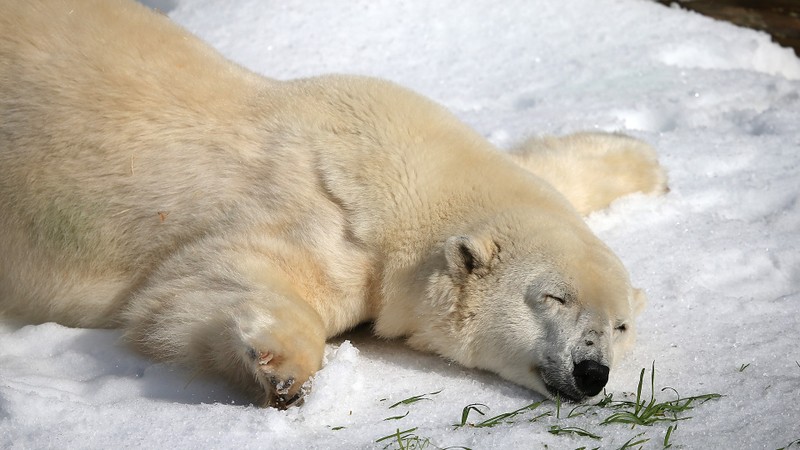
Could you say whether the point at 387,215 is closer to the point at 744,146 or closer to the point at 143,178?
the point at 143,178

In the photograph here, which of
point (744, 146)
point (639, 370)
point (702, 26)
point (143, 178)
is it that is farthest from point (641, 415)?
point (702, 26)

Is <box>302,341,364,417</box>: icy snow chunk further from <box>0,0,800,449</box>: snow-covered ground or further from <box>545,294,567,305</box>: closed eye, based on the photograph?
<box>545,294,567,305</box>: closed eye

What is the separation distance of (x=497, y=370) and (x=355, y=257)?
732 mm

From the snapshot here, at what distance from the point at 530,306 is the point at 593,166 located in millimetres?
1757

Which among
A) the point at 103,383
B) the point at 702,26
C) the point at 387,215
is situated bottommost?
the point at 103,383

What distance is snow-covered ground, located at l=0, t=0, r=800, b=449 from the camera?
3.28 meters

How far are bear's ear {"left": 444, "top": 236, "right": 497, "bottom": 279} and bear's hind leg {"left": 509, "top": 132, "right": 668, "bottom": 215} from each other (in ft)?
4.34

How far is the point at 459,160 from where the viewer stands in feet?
13.6

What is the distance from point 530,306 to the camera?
3.80 metres

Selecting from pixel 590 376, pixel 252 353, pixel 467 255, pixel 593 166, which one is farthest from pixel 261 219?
pixel 593 166

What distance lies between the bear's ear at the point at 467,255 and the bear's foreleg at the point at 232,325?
577 mm

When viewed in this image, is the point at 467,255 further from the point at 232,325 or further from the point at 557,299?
the point at 232,325

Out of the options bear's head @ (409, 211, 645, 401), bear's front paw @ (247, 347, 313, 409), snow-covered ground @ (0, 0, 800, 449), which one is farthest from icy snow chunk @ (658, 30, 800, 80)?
bear's front paw @ (247, 347, 313, 409)

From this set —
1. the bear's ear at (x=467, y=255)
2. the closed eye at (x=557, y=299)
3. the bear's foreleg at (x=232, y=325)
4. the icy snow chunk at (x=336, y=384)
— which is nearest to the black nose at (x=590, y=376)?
the closed eye at (x=557, y=299)
